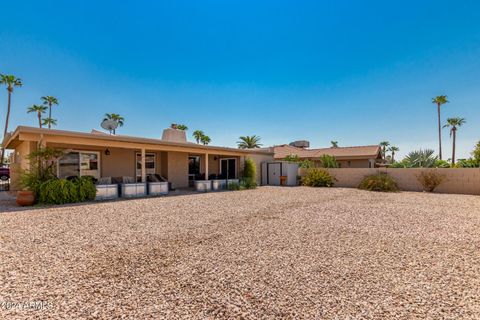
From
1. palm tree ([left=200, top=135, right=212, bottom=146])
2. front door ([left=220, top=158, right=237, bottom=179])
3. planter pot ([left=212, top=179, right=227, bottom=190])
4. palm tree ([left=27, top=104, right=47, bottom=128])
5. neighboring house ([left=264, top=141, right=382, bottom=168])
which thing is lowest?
planter pot ([left=212, top=179, right=227, bottom=190])

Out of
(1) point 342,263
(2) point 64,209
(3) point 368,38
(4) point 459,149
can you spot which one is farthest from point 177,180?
(4) point 459,149

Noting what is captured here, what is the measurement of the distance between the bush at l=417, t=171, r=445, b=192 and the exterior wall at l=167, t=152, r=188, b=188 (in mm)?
15227

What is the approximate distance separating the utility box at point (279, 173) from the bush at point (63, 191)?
43.1 feet

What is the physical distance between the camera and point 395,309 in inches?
96.3

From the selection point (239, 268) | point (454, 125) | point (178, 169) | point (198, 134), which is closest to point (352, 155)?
point (178, 169)

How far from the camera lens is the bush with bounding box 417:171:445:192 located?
1421 cm

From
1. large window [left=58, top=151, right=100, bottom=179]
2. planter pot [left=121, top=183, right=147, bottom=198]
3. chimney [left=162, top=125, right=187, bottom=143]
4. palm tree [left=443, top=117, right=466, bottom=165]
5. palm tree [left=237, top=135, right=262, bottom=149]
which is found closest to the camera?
planter pot [left=121, top=183, right=147, bottom=198]

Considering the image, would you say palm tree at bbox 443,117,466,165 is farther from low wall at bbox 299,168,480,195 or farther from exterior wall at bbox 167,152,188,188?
exterior wall at bbox 167,152,188,188

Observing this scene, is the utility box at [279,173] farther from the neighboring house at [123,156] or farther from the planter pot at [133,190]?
the planter pot at [133,190]

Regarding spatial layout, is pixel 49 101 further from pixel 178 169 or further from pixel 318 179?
pixel 318 179

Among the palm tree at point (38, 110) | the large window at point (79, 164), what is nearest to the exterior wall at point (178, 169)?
the large window at point (79, 164)

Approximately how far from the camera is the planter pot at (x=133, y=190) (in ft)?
36.0

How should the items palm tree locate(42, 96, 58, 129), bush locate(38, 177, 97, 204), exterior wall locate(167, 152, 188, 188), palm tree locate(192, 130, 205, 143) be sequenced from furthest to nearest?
palm tree locate(192, 130, 205, 143), palm tree locate(42, 96, 58, 129), exterior wall locate(167, 152, 188, 188), bush locate(38, 177, 97, 204)

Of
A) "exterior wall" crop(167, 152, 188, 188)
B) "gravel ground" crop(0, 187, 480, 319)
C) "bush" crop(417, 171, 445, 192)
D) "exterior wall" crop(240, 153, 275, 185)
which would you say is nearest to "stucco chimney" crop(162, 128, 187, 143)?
"exterior wall" crop(167, 152, 188, 188)
